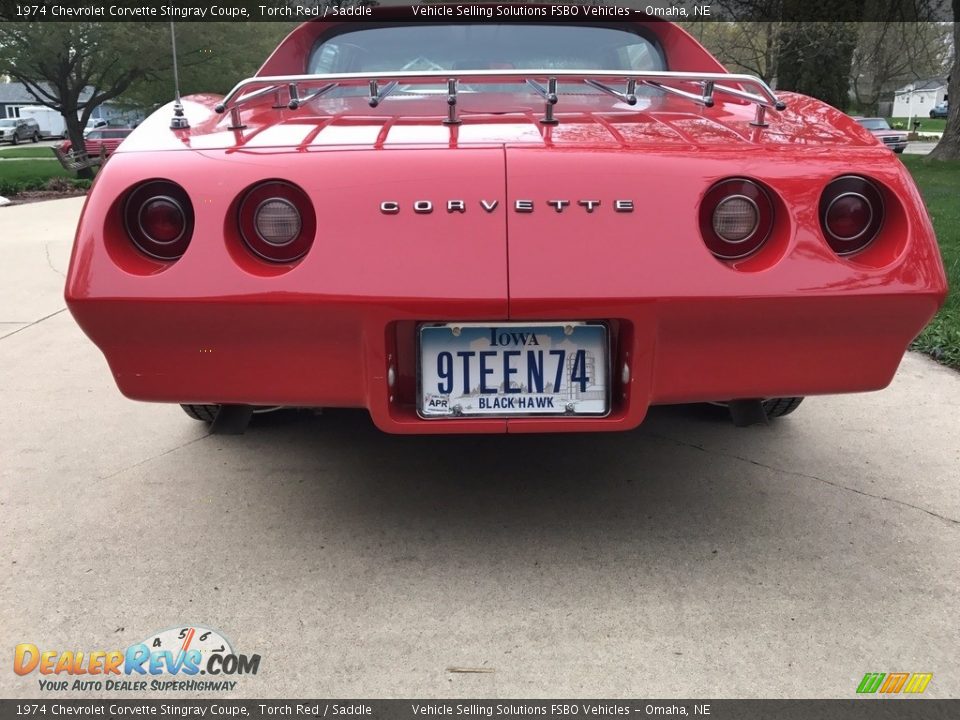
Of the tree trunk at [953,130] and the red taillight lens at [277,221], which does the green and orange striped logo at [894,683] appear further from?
the tree trunk at [953,130]

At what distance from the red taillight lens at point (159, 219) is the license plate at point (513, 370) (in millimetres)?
597

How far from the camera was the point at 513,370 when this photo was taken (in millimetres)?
1909

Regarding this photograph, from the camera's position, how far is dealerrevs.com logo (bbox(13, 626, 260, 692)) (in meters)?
1.73

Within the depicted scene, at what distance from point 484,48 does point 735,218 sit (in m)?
1.54

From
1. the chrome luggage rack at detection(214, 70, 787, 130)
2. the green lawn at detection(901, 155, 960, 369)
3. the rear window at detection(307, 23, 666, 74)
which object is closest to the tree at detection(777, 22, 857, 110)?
the green lawn at detection(901, 155, 960, 369)

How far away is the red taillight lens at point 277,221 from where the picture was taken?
1830 mm

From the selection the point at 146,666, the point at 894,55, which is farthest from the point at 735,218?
the point at 894,55

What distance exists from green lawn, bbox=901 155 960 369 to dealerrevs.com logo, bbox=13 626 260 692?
3632mm

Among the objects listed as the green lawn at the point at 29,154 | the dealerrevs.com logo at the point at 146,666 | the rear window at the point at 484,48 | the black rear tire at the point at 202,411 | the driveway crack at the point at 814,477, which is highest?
the rear window at the point at 484,48

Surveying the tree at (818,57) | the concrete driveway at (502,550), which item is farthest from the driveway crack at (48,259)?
A: the tree at (818,57)

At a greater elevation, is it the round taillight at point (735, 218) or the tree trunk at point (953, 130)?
the round taillight at point (735, 218)

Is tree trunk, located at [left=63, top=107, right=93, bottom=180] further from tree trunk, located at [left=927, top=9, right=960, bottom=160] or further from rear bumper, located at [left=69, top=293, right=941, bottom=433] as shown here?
rear bumper, located at [left=69, top=293, right=941, bottom=433]
